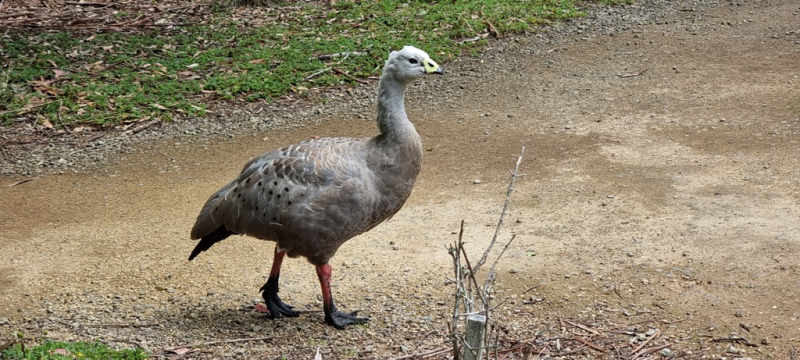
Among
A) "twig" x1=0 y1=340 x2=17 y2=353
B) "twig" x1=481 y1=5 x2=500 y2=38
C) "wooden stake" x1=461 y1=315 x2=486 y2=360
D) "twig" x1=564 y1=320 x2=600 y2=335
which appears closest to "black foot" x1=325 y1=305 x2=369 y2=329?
"twig" x1=564 y1=320 x2=600 y2=335

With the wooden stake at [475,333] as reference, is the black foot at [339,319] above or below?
below

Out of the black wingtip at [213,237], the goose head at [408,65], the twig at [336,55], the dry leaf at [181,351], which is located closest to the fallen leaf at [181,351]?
the dry leaf at [181,351]

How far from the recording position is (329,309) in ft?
19.0

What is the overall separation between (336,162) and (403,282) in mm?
1294

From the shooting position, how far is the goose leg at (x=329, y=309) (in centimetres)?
575

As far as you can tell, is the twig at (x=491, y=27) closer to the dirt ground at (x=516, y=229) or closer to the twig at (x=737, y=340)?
the dirt ground at (x=516, y=229)

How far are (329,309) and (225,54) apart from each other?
6415 mm

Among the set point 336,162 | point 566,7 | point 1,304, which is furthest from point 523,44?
point 1,304

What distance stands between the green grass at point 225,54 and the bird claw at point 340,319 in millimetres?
4724

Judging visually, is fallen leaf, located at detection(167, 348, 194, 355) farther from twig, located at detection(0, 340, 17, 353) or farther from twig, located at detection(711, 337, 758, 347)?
twig, located at detection(711, 337, 758, 347)

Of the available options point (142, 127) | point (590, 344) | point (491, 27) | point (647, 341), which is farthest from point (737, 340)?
point (491, 27)

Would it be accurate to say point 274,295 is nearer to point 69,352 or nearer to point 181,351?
point 181,351

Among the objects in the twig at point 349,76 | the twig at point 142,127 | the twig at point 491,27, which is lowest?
the twig at point 142,127

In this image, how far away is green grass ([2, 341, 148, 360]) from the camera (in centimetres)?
495
